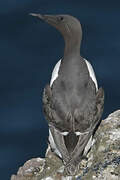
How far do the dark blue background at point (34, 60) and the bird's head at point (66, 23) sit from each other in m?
3.89

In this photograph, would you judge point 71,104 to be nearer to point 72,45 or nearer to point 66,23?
point 72,45

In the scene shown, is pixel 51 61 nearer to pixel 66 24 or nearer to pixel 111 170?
pixel 66 24

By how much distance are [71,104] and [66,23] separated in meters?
1.32

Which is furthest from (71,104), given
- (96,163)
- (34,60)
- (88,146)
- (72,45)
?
(34,60)

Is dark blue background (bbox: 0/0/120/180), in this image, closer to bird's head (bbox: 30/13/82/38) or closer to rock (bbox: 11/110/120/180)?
rock (bbox: 11/110/120/180)

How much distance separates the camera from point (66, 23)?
9.11 metres

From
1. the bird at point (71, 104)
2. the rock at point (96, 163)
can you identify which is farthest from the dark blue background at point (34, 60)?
the rock at point (96, 163)

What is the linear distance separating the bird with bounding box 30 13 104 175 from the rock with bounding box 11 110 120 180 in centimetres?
10

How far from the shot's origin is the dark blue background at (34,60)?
12656 mm

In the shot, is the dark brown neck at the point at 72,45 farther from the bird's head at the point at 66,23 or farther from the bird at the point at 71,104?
the bird's head at the point at 66,23

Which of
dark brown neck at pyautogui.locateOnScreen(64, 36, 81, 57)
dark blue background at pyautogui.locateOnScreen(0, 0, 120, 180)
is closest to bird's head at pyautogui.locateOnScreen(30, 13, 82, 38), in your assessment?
dark brown neck at pyautogui.locateOnScreen(64, 36, 81, 57)

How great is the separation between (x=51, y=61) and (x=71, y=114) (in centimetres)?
513

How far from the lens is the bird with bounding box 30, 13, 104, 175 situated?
8.62 meters

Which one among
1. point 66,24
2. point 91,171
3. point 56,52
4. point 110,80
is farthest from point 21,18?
point 91,171
